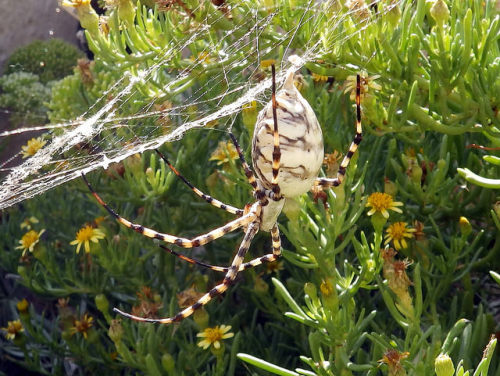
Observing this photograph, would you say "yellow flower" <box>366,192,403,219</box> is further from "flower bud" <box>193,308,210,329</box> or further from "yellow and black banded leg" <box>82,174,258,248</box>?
"flower bud" <box>193,308,210,329</box>

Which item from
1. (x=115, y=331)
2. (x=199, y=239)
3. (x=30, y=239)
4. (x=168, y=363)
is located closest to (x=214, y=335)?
(x=168, y=363)

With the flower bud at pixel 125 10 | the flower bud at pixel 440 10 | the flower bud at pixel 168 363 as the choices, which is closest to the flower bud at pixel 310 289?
the flower bud at pixel 168 363

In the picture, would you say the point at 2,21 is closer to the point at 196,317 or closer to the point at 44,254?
the point at 44,254

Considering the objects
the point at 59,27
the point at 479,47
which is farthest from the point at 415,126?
the point at 59,27

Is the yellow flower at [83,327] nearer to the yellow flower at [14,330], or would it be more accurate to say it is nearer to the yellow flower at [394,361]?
the yellow flower at [14,330]

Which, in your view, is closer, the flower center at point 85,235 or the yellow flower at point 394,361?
the yellow flower at point 394,361

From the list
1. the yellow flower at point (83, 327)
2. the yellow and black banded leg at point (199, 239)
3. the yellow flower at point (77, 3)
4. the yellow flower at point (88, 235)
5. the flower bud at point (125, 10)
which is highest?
the yellow flower at point (77, 3)
